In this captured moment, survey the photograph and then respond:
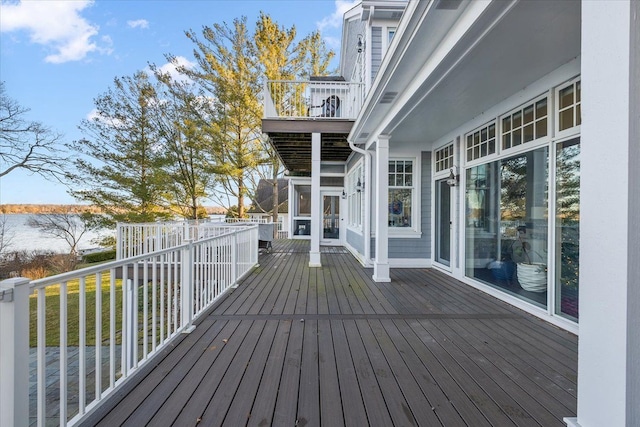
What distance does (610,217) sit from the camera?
1.10 m

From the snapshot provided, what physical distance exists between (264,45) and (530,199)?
13.8 m

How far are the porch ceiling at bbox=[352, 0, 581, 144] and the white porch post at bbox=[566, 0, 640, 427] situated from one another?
94 centimetres

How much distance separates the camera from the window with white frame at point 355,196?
715cm

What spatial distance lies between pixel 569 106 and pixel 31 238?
1475 centimetres

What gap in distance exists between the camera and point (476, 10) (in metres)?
1.92

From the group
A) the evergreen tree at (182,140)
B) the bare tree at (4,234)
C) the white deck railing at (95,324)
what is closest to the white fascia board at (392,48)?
the white deck railing at (95,324)

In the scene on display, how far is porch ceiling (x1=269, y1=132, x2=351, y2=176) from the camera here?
22.2 feet

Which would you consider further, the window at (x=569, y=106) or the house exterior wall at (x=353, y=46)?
the house exterior wall at (x=353, y=46)

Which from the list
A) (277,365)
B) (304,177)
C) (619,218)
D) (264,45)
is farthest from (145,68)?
(619,218)

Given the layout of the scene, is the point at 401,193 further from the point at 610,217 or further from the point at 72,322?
the point at 72,322

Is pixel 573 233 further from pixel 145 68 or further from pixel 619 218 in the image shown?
pixel 145 68

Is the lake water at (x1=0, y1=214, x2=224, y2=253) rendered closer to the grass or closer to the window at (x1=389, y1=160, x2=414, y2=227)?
the grass

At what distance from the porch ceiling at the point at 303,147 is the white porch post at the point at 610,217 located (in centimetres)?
558

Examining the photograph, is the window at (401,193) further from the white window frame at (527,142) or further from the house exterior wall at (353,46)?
the house exterior wall at (353,46)
